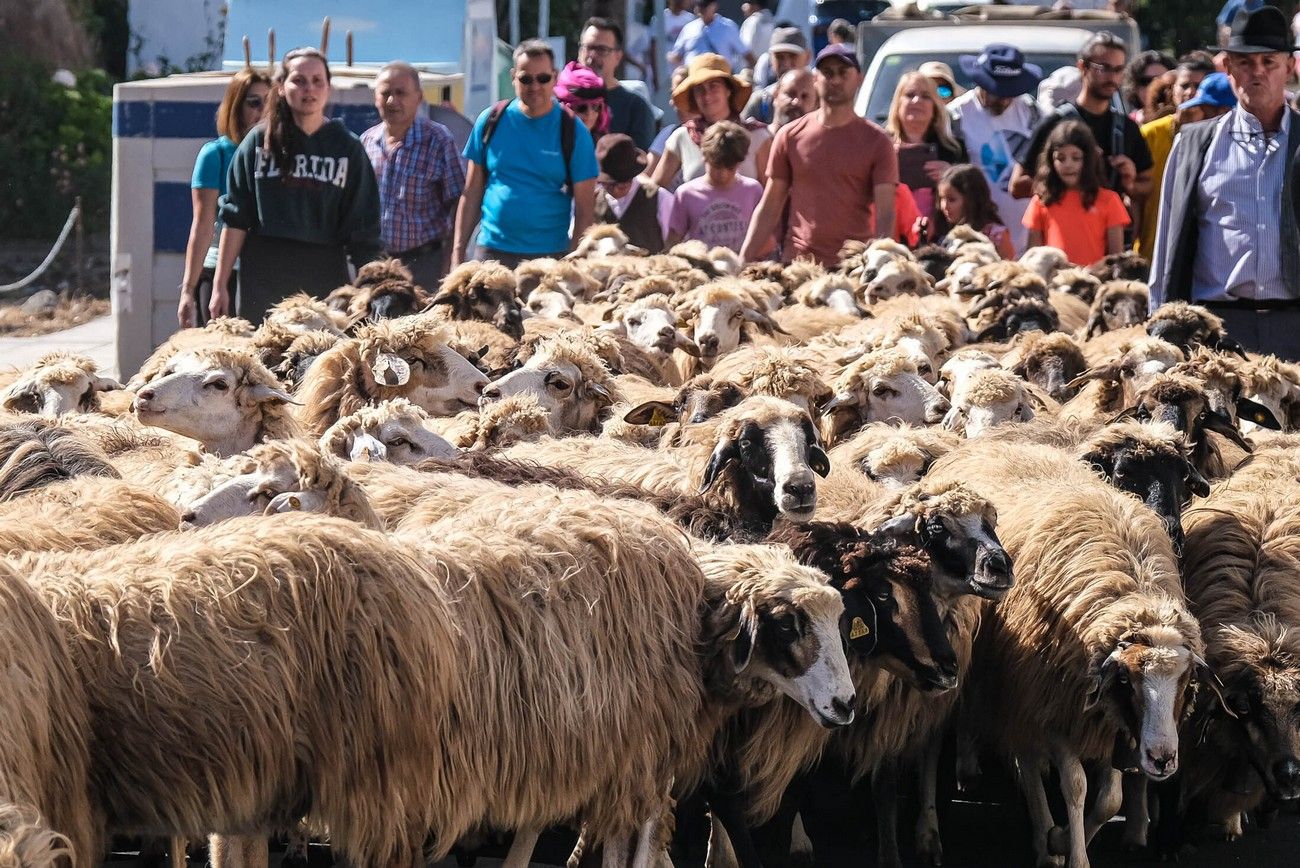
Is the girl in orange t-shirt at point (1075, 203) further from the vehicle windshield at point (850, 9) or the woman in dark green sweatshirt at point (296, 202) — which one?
the vehicle windshield at point (850, 9)

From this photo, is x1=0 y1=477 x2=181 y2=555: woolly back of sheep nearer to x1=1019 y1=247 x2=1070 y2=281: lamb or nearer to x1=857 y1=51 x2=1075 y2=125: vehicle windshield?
x1=1019 y1=247 x2=1070 y2=281: lamb

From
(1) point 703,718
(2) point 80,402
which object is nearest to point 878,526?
(1) point 703,718

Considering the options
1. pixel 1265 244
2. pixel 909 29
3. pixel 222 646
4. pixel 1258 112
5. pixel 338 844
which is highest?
pixel 909 29

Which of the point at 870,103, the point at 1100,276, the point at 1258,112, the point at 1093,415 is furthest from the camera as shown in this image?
the point at 870,103

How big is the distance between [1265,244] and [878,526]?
348 centimetres

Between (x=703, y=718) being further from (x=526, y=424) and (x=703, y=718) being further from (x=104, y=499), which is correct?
(x=526, y=424)

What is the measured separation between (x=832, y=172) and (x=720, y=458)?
203 inches

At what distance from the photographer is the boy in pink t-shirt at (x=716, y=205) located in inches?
463

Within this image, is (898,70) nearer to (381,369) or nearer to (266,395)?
(381,369)

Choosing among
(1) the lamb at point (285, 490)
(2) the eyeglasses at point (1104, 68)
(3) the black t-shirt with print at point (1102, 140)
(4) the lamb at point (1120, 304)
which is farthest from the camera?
(2) the eyeglasses at point (1104, 68)

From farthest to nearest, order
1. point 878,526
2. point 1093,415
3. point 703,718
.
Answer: point 1093,415 → point 878,526 → point 703,718

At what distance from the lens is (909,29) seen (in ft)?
53.6

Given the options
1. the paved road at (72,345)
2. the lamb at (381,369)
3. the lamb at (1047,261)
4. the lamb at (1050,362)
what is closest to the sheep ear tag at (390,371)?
the lamb at (381,369)

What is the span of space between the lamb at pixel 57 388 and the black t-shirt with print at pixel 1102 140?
20.4ft
